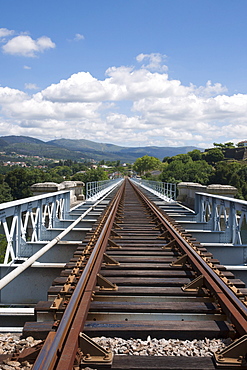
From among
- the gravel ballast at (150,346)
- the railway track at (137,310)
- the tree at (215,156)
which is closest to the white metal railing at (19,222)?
the railway track at (137,310)

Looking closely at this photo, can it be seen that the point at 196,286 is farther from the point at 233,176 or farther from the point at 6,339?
the point at 233,176

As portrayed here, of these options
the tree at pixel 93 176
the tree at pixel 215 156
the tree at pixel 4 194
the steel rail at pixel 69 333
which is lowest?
the tree at pixel 4 194

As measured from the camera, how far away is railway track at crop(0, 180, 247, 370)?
253 centimetres

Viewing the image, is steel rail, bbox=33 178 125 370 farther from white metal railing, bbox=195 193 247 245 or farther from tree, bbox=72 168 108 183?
tree, bbox=72 168 108 183

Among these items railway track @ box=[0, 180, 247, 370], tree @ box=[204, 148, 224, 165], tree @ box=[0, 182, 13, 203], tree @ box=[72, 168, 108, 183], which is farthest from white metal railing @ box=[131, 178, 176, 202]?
tree @ box=[204, 148, 224, 165]

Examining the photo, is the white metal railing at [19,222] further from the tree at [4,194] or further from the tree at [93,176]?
the tree at [93,176]

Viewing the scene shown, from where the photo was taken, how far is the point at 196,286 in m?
4.15

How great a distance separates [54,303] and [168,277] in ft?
5.91

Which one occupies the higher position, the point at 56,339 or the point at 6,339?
the point at 56,339

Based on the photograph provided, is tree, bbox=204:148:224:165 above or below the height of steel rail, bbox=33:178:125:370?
above

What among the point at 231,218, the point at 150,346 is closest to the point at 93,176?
the point at 231,218

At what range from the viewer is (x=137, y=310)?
3.46 metres

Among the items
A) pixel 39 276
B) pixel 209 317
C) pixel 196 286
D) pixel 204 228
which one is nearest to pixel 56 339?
pixel 209 317

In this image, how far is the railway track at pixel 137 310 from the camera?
8.30 feet
